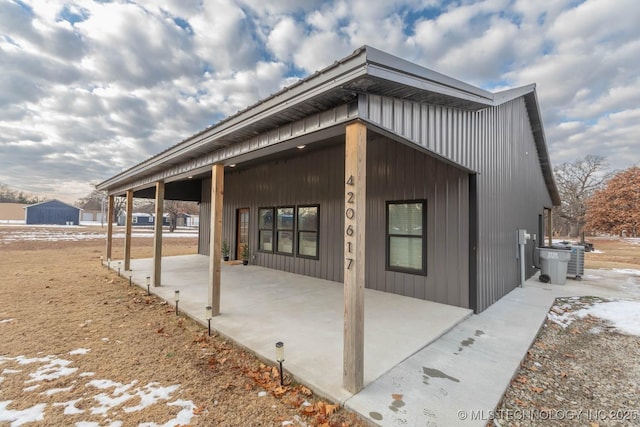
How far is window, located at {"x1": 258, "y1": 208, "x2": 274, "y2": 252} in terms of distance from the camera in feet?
27.6

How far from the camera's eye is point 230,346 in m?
3.22

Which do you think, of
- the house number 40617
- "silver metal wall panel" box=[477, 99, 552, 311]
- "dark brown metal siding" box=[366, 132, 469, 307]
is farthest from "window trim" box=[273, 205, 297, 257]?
the house number 40617

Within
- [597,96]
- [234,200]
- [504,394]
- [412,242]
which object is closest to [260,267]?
[234,200]

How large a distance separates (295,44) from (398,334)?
8002 mm

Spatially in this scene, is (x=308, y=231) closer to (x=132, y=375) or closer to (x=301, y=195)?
(x=301, y=195)

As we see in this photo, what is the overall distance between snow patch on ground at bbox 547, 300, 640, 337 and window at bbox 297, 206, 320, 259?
15.9 feet

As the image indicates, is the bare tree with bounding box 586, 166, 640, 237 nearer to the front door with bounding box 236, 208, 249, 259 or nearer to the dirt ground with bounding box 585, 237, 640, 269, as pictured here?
the dirt ground with bounding box 585, 237, 640, 269

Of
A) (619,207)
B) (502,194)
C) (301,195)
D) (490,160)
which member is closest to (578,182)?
(619,207)

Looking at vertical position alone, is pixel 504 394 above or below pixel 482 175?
below

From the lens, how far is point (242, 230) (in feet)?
31.4

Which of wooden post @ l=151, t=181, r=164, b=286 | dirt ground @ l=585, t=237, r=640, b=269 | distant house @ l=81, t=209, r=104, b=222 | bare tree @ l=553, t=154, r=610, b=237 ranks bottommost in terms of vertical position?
dirt ground @ l=585, t=237, r=640, b=269

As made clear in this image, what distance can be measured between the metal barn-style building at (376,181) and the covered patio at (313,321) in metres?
0.31

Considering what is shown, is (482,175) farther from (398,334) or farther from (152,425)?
(152,425)

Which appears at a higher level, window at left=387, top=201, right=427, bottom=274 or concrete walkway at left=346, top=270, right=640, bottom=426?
window at left=387, top=201, right=427, bottom=274
